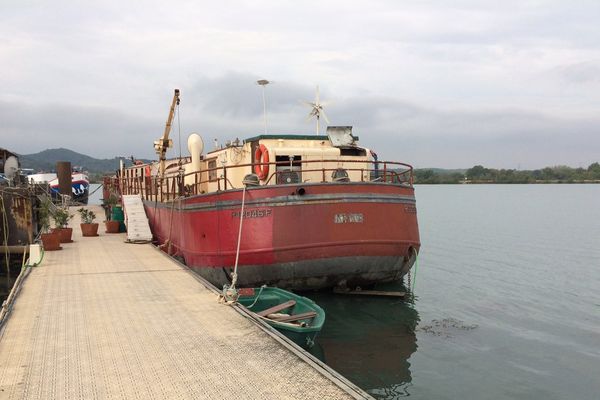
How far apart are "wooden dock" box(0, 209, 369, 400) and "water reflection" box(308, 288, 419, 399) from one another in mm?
2292

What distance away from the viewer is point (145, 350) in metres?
6.54

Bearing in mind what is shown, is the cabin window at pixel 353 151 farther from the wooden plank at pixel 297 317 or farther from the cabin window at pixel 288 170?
the wooden plank at pixel 297 317

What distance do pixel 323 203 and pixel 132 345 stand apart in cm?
641

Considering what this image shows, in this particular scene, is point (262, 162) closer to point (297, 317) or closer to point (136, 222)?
point (297, 317)

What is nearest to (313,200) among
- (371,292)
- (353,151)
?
(371,292)

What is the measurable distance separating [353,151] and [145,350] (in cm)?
1050

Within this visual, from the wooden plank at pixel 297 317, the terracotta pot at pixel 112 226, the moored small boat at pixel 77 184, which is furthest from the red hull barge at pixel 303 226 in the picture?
the moored small boat at pixel 77 184

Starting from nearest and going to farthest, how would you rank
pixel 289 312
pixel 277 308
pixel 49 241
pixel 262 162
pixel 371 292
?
pixel 277 308, pixel 289 312, pixel 371 292, pixel 262 162, pixel 49 241

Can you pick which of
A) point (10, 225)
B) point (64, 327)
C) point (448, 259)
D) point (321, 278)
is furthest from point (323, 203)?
point (10, 225)

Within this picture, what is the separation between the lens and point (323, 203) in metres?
12.3

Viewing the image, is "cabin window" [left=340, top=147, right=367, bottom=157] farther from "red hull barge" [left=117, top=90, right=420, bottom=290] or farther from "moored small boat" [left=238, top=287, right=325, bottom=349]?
"moored small boat" [left=238, top=287, right=325, bottom=349]

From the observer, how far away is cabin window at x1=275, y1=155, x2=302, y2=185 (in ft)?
44.4

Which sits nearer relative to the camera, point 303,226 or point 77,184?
point 303,226

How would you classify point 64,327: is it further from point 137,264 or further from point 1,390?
point 137,264
